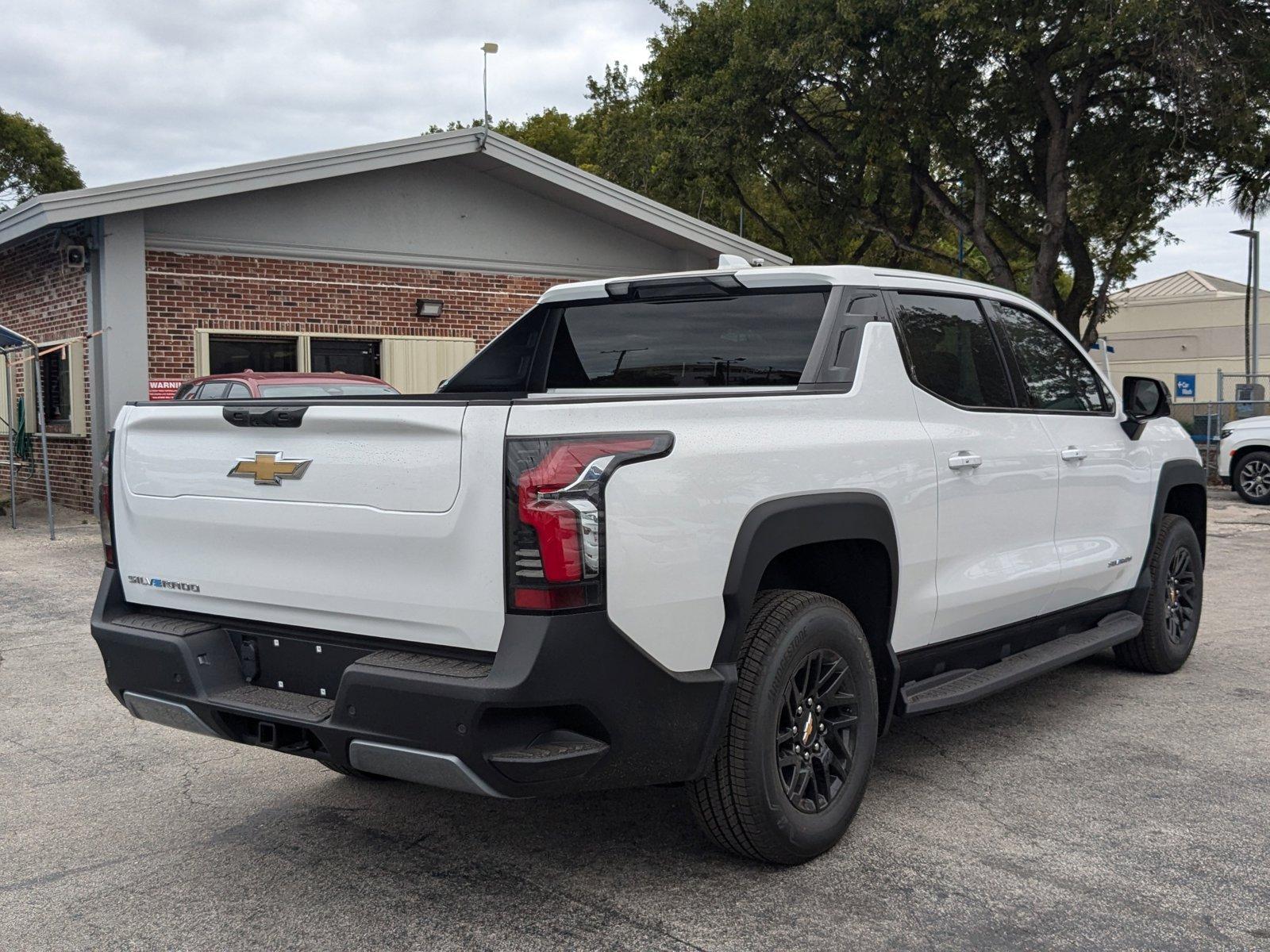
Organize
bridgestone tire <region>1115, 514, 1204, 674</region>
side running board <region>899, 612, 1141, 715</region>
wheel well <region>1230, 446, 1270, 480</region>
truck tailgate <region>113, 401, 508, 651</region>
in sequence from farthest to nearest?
wheel well <region>1230, 446, 1270, 480</region> → bridgestone tire <region>1115, 514, 1204, 674</region> → side running board <region>899, 612, 1141, 715</region> → truck tailgate <region>113, 401, 508, 651</region>

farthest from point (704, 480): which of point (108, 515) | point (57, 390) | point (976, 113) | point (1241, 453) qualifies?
point (976, 113)

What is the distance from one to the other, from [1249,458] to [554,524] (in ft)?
54.7

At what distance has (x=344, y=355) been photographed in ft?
51.6

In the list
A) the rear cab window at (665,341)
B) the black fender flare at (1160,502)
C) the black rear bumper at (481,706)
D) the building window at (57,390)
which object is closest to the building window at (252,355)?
the building window at (57,390)

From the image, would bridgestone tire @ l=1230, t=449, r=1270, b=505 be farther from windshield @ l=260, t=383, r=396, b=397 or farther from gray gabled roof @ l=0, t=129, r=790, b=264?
windshield @ l=260, t=383, r=396, b=397

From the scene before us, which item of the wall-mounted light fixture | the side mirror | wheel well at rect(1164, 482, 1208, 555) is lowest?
wheel well at rect(1164, 482, 1208, 555)

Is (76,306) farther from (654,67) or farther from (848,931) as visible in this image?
(654,67)

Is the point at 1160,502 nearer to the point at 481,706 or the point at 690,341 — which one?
the point at 690,341

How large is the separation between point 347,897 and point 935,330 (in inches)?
112

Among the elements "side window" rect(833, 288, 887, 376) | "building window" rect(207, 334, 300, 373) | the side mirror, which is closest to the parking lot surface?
the side mirror

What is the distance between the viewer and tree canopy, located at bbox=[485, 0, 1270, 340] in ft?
59.4

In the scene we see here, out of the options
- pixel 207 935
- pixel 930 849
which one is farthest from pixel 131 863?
pixel 930 849

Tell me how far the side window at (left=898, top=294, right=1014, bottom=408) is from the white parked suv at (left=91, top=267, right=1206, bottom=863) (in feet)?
0.06

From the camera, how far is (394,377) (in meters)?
15.8
